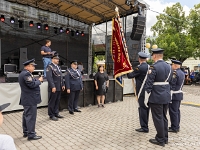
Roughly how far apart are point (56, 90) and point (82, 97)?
2068 mm

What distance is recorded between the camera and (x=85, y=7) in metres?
11.5

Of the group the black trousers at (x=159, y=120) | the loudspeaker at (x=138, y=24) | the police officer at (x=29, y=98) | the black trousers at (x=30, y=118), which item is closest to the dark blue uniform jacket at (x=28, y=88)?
the police officer at (x=29, y=98)

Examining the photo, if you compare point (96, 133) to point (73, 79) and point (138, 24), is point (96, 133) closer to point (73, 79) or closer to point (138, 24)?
point (73, 79)

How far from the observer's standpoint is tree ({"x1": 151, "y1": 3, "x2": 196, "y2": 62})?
21845 mm

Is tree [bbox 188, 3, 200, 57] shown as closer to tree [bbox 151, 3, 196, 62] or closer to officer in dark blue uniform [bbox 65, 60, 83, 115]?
tree [bbox 151, 3, 196, 62]

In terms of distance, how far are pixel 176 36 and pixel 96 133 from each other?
2131cm

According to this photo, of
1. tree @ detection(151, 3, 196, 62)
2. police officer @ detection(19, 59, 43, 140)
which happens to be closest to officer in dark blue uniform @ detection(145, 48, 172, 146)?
police officer @ detection(19, 59, 43, 140)

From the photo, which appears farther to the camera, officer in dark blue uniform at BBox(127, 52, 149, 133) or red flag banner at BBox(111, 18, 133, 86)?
red flag banner at BBox(111, 18, 133, 86)

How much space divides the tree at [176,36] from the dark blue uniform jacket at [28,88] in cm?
1989

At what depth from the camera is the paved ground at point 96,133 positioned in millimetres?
3602

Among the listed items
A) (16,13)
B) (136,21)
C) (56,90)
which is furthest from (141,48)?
(16,13)

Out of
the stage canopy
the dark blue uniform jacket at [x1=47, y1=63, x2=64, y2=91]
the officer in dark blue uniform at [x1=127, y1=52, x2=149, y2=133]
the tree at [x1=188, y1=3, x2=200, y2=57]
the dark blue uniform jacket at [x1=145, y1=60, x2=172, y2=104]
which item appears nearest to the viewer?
the dark blue uniform jacket at [x1=145, y1=60, x2=172, y2=104]

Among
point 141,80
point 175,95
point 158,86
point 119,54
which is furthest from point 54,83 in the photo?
point 175,95

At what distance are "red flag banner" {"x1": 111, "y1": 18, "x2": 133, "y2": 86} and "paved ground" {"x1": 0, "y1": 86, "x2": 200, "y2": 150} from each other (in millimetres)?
1252
